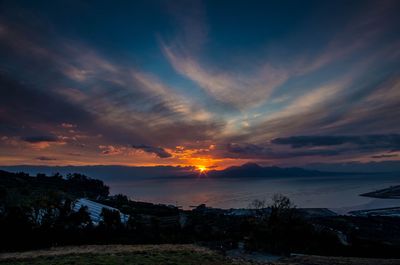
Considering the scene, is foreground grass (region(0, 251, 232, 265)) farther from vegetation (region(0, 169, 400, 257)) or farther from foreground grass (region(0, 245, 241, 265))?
vegetation (region(0, 169, 400, 257))

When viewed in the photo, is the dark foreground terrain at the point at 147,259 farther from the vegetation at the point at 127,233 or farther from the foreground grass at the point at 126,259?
the vegetation at the point at 127,233

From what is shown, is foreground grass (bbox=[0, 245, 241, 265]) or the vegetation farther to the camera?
the vegetation

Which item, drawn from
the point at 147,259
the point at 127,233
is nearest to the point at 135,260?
the point at 147,259

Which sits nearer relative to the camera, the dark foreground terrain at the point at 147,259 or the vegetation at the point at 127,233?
the dark foreground terrain at the point at 147,259

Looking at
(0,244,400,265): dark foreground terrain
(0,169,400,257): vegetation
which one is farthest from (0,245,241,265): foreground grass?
(0,169,400,257): vegetation

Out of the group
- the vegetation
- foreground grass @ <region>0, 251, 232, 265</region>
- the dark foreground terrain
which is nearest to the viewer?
foreground grass @ <region>0, 251, 232, 265</region>

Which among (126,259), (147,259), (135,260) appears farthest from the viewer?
(147,259)

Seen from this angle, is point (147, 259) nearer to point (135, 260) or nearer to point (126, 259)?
point (135, 260)

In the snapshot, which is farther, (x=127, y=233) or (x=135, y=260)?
(x=127, y=233)

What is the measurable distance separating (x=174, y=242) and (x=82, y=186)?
272 feet

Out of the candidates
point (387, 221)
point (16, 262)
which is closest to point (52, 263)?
point (16, 262)

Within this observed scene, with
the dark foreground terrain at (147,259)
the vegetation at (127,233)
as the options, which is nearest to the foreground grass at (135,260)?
the dark foreground terrain at (147,259)

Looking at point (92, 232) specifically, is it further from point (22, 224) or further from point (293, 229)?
point (293, 229)

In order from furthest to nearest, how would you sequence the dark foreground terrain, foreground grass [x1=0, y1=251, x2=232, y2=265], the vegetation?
the vegetation
the dark foreground terrain
foreground grass [x1=0, y1=251, x2=232, y2=265]
